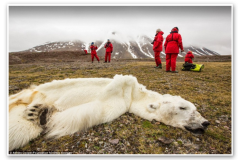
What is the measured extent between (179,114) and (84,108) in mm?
2455

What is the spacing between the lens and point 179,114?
122 inches

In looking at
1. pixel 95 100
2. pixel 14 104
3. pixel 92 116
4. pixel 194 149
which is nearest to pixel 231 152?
pixel 194 149

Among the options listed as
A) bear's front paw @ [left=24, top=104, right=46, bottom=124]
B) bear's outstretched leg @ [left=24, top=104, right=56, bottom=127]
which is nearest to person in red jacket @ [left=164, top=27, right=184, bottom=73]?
bear's outstretched leg @ [left=24, top=104, right=56, bottom=127]

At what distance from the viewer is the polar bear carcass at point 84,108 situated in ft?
9.44

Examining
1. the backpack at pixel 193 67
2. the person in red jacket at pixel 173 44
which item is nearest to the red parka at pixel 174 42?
the person in red jacket at pixel 173 44

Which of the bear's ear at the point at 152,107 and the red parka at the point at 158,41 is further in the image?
the red parka at the point at 158,41

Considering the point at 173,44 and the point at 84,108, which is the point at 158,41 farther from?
the point at 84,108

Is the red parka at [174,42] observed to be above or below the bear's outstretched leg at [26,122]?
above

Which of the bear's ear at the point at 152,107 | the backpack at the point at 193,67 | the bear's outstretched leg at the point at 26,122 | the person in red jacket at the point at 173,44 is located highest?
the person in red jacket at the point at 173,44

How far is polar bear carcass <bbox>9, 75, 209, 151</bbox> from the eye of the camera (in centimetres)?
288

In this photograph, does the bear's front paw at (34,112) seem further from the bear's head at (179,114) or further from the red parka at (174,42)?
the red parka at (174,42)

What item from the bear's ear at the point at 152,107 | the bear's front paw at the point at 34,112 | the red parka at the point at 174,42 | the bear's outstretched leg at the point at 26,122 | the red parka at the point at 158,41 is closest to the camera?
the bear's outstretched leg at the point at 26,122

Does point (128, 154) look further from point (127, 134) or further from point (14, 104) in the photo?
point (14, 104)

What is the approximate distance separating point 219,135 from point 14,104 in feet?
16.5
